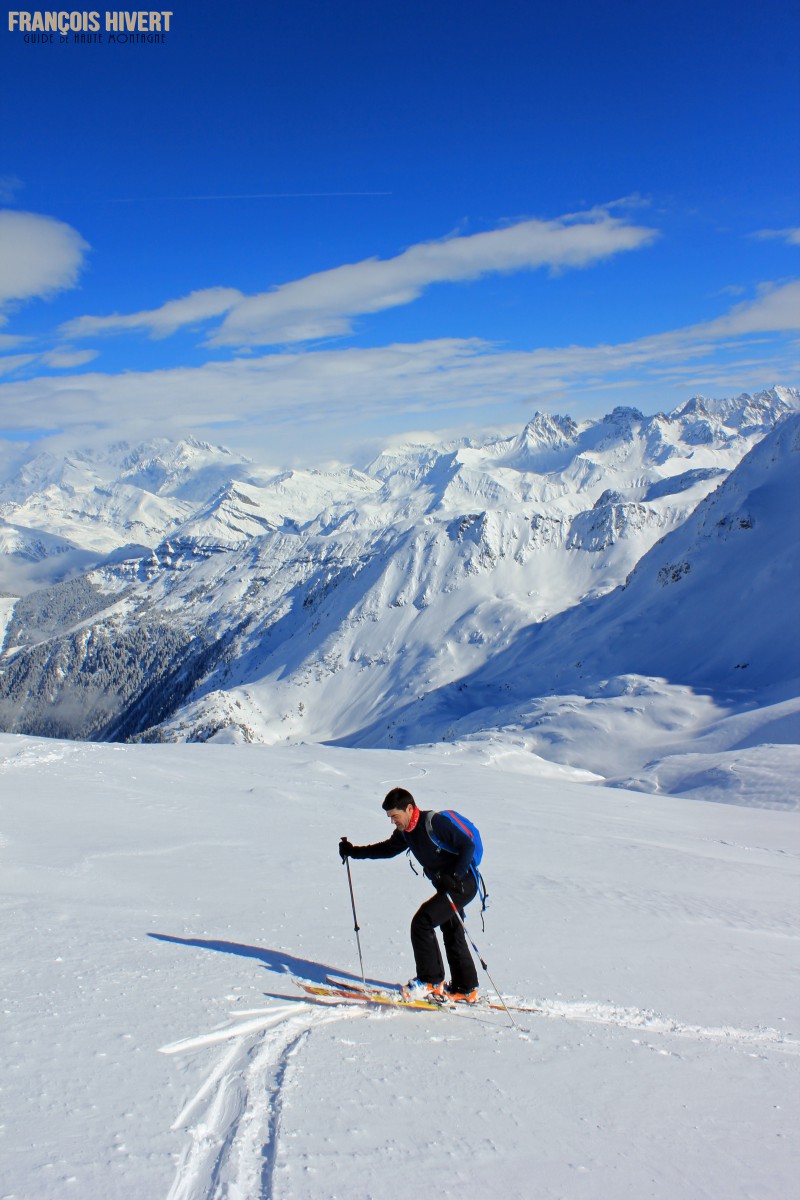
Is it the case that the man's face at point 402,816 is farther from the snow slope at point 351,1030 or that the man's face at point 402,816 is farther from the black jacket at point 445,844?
the snow slope at point 351,1030

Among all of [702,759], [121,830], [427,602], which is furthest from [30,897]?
[427,602]

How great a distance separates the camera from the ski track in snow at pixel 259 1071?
4.07 meters

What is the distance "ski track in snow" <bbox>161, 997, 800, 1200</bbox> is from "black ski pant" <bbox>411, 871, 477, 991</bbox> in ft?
1.36

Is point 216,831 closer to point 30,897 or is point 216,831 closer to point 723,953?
point 30,897

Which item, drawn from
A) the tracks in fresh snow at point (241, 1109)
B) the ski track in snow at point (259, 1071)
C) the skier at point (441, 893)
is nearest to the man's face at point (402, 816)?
the skier at point (441, 893)

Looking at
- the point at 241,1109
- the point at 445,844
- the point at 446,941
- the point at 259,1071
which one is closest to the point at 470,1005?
the point at 446,941

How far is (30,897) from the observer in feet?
29.0

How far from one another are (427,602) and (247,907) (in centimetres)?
18732

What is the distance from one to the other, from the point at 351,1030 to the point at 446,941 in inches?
67.6

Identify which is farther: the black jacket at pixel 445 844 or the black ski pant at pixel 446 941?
the black jacket at pixel 445 844

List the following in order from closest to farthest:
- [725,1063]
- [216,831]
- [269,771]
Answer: [725,1063] → [216,831] → [269,771]

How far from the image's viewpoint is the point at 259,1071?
5.29 m

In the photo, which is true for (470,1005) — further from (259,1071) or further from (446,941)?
(259,1071)

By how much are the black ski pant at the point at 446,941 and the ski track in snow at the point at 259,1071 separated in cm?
41
